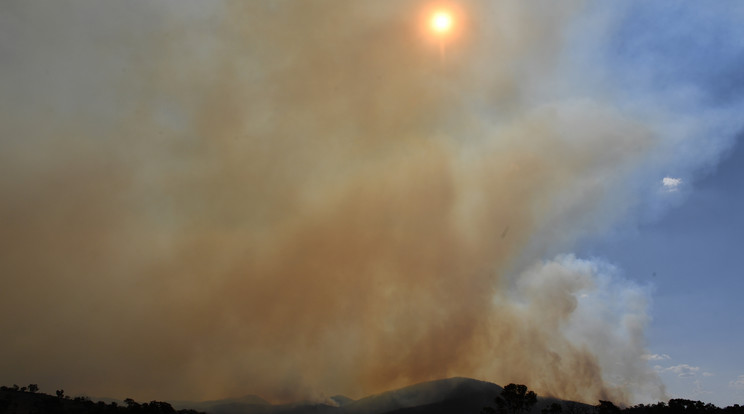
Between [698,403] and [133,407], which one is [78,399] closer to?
[133,407]

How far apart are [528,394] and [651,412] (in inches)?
1979

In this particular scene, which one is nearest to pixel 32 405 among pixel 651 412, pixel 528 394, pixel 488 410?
pixel 488 410

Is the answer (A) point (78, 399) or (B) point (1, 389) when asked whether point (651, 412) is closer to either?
(A) point (78, 399)

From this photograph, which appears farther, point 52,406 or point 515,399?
point 515,399

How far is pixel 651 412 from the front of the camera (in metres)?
172

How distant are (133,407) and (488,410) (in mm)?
120940

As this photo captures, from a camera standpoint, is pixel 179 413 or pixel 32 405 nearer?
pixel 32 405

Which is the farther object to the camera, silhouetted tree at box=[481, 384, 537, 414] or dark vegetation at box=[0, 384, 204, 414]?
silhouetted tree at box=[481, 384, 537, 414]

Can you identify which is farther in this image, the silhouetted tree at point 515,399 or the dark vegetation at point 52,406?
the silhouetted tree at point 515,399

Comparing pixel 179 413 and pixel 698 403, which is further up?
pixel 698 403

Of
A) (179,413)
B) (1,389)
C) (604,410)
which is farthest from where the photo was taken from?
(604,410)

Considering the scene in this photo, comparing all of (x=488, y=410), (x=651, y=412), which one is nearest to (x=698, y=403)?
(x=651, y=412)

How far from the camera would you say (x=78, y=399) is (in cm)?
15438

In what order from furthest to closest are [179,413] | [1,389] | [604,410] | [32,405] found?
[604,410], [179,413], [1,389], [32,405]
